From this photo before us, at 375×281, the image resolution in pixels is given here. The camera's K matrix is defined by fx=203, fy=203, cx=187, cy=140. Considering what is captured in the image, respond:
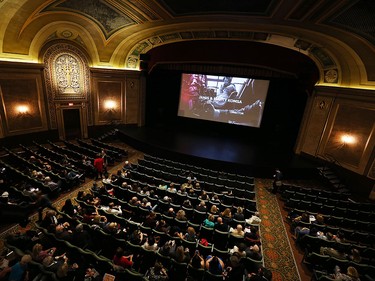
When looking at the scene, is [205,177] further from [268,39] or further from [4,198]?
[268,39]

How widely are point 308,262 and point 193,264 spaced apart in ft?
10.9

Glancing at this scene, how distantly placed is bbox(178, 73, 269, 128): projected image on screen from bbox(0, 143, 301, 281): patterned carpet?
6832 millimetres

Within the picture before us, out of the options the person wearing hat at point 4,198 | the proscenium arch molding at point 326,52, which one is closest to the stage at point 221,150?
the proscenium arch molding at point 326,52

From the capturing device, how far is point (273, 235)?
260 inches

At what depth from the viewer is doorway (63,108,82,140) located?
48.9 ft

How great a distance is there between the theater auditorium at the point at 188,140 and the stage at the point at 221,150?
0.38 feet

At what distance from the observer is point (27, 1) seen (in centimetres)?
840

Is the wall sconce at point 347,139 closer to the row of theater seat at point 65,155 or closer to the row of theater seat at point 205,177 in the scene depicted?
the row of theater seat at point 205,177

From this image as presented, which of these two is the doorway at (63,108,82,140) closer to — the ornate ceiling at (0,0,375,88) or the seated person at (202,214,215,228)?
the ornate ceiling at (0,0,375,88)

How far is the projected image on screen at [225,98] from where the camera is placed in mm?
14633

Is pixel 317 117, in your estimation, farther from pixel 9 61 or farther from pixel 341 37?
pixel 9 61

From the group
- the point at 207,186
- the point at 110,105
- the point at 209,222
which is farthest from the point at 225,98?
the point at 209,222

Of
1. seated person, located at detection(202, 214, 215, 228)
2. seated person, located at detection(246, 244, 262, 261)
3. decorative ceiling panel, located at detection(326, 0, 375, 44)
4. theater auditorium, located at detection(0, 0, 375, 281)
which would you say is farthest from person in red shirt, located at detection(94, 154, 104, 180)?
decorative ceiling panel, located at detection(326, 0, 375, 44)

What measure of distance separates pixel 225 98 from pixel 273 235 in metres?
10.6
